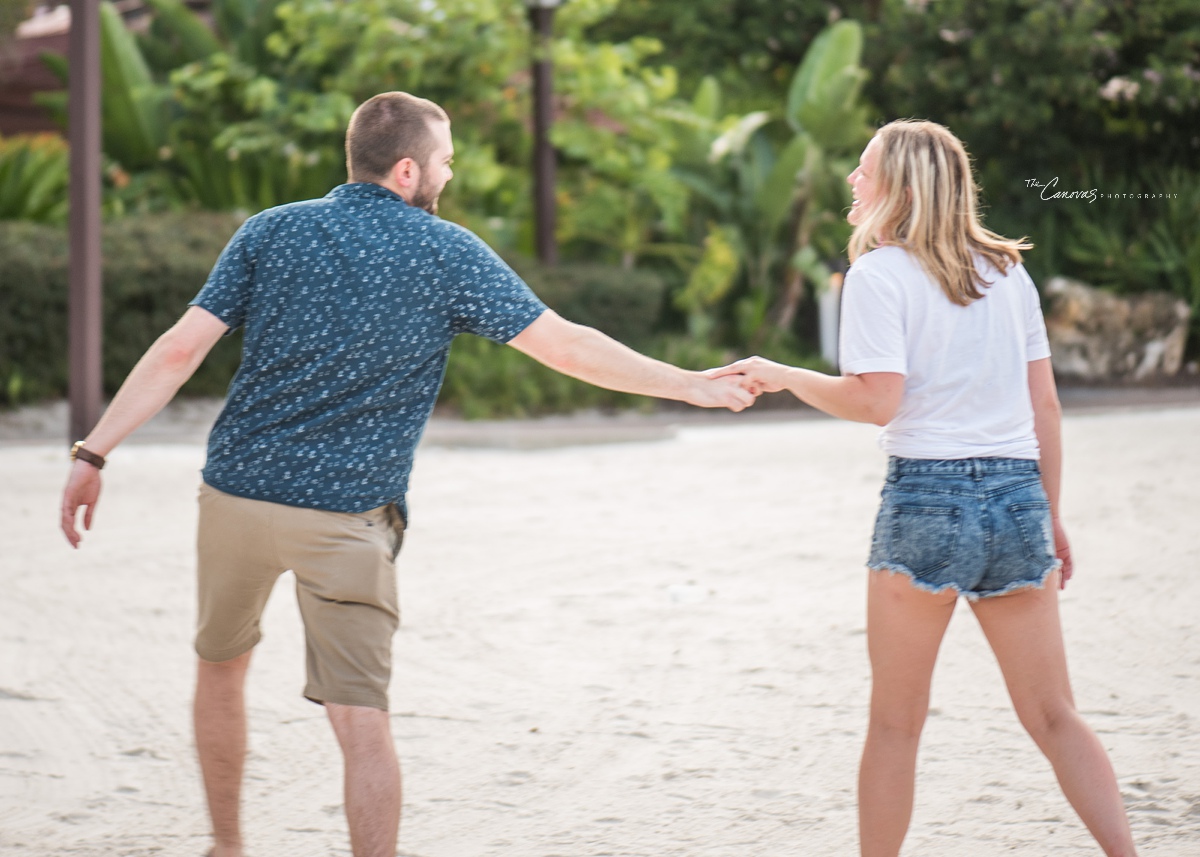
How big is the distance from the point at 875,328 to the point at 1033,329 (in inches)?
14.8

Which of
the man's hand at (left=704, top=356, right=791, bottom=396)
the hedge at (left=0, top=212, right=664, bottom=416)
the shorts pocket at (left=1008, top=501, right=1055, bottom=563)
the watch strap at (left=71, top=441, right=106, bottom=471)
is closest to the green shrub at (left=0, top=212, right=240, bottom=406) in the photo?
the hedge at (left=0, top=212, right=664, bottom=416)

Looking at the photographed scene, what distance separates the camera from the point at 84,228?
10.2m

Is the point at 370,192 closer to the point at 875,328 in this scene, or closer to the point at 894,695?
the point at 875,328

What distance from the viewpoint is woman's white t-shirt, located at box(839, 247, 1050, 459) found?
2785 mm

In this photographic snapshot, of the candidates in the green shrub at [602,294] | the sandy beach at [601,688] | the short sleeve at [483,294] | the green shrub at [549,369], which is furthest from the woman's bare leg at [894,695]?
the green shrub at [602,294]

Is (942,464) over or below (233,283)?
below

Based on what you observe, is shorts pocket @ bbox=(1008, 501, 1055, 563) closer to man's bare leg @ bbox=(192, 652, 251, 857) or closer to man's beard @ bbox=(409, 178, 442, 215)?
man's beard @ bbox=(409, 178, 442, 215)

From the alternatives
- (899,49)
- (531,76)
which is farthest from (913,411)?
(899,49)

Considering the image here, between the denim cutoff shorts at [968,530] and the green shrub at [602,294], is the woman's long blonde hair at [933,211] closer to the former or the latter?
the denim cutoff shorts at [968,530]

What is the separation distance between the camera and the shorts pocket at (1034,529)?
2816 millimetres

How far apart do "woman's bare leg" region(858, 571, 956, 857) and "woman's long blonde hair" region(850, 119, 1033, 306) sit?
59 cm

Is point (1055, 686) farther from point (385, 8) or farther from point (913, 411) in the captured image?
point (385, 8)

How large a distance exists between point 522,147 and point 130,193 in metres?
4.03

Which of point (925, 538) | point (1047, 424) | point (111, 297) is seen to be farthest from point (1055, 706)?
point (111, 297)
